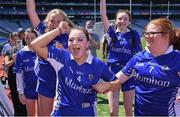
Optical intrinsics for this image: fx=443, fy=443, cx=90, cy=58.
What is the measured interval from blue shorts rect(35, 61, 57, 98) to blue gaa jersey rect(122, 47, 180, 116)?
164 cm

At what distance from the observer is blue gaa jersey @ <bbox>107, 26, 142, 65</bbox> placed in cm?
731

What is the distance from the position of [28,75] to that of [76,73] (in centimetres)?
259

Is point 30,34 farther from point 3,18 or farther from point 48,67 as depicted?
point 3,18

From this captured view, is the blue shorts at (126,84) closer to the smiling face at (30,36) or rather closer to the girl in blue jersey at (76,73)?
the smiling face at (30,36)

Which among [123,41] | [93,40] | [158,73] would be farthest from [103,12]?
[158,73]

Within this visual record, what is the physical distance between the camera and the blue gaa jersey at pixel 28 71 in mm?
6688

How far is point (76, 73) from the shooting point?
14.0 ft

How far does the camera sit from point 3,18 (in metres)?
47.4

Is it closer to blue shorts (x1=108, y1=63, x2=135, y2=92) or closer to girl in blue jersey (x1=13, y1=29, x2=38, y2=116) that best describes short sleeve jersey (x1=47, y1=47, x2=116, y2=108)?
girl in blue jersey (x1=13, y1=29, x2=38, y2=116)

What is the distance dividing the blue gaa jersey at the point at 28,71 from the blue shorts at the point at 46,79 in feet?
2.49

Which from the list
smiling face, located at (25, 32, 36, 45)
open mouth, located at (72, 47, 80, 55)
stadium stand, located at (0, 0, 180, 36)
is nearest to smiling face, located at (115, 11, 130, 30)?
smiling face, located at (25, 32, 36, 45)

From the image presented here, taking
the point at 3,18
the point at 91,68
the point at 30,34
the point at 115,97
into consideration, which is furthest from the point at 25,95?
the point at 3,18

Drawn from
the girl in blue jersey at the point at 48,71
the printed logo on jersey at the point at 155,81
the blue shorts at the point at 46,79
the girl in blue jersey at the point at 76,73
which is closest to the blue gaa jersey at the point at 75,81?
the girl in blue jersey at the point at 76,73

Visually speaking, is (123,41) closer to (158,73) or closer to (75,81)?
(158,73)
